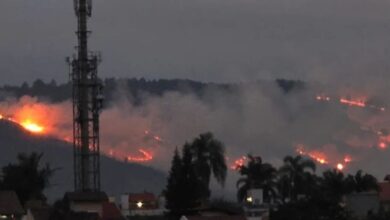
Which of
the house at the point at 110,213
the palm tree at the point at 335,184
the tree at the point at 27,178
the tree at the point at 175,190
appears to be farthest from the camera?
the tree at the point at 27,178

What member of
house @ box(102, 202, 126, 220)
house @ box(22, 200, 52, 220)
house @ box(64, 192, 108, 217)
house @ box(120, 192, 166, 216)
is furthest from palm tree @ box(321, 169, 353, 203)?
house @ box(22, 200, 52, 220)

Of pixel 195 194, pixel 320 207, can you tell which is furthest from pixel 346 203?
pixel 195 194

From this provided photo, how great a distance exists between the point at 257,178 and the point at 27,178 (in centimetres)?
2198

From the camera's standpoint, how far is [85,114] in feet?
318

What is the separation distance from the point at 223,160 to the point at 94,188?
13.0 meters

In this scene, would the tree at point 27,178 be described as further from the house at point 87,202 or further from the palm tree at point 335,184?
the palm tree at point 335,184

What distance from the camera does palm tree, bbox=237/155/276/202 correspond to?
340 feet

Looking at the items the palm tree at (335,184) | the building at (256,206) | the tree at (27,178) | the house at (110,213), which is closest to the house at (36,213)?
the house at (110,213)

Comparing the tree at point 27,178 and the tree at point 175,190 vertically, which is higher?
the tree at point 27,178

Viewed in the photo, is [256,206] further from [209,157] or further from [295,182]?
[295,182]

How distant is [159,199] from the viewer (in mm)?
107875

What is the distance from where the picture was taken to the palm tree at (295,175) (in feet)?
348

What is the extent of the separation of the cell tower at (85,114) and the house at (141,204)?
6710 millimetres

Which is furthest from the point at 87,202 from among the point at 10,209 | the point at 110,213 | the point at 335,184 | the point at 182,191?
the point at 335,184
